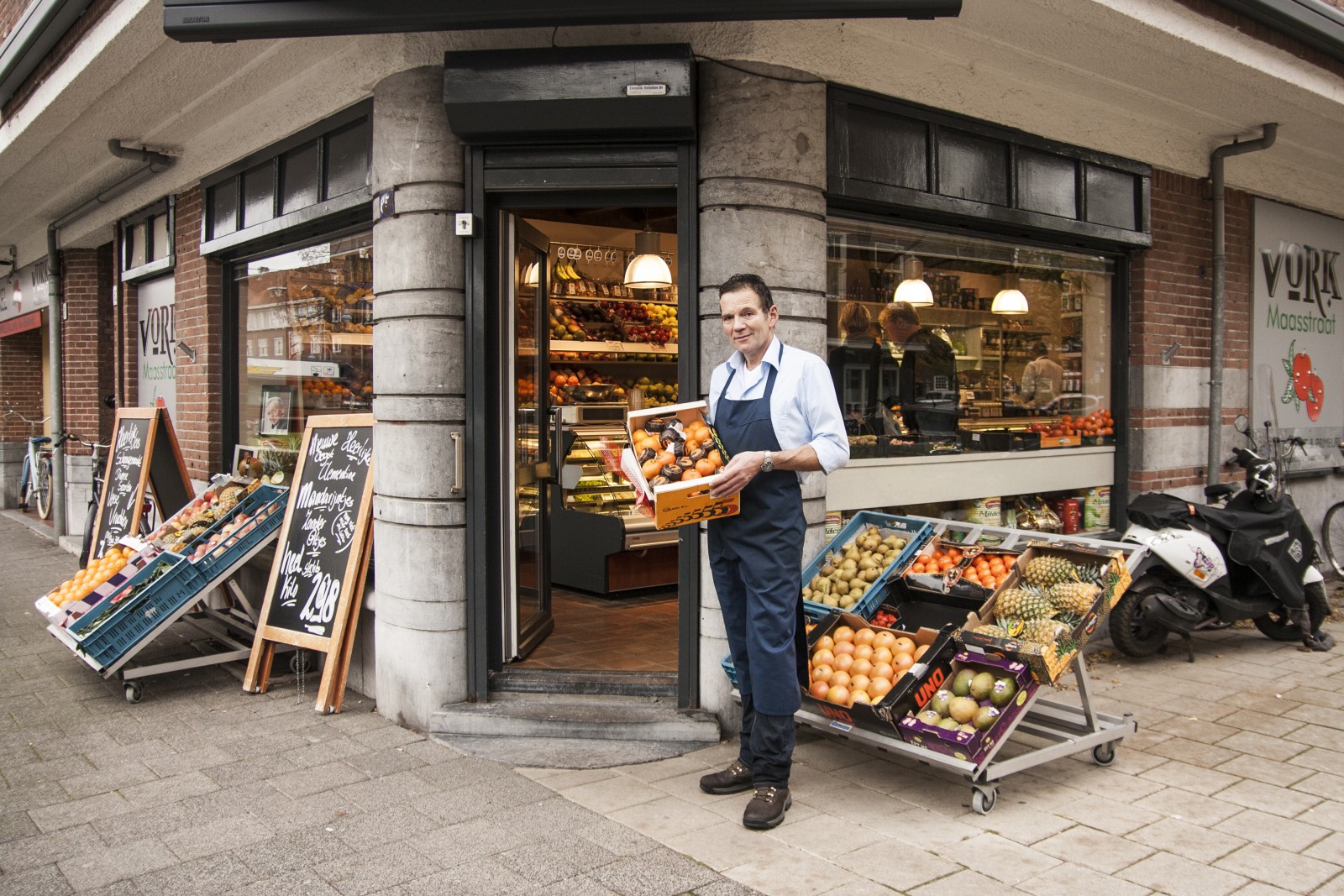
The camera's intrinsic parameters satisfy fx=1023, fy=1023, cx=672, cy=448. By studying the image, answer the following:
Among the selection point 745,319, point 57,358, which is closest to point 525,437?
point 745,319

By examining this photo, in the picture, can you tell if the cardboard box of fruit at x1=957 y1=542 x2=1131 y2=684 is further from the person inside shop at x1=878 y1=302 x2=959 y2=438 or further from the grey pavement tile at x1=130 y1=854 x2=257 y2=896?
the grey pavement tile at x1=130 y1=854 x2=257 y2=896

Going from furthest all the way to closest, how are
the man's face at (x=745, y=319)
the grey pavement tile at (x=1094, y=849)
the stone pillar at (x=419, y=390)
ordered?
the stone pillar at (x=419, y=390) < the man's face at (x=745, y=319) < the grey pavement tile at (x=1094, y=849)

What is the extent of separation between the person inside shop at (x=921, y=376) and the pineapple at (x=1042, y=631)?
2.46m

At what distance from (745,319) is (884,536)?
1722 millimetres

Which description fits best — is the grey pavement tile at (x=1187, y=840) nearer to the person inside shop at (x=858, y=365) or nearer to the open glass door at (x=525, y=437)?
the person inside shop at (x=858, y=365)

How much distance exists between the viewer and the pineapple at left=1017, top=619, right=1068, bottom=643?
414 centimetres

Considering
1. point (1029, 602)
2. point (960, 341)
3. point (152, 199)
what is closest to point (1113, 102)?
point (960, 341)

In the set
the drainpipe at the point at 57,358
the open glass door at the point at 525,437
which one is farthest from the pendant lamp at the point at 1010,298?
the drainpipe at the point at 57,358

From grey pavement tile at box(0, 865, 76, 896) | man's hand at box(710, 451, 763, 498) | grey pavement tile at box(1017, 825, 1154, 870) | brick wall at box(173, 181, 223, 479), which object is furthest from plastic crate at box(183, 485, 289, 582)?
grey pavement tile at box(1017, 825, 1154, 870)

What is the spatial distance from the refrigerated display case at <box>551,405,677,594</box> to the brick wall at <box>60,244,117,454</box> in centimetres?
642

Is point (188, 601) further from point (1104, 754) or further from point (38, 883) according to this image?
point (1104, 754)

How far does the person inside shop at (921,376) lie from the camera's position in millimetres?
6629

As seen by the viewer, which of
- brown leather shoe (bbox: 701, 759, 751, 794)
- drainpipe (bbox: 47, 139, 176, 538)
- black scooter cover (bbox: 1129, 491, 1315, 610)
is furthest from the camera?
drainpipe (bbox: 47, 139, 176, 538)

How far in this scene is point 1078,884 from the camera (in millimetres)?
3463
